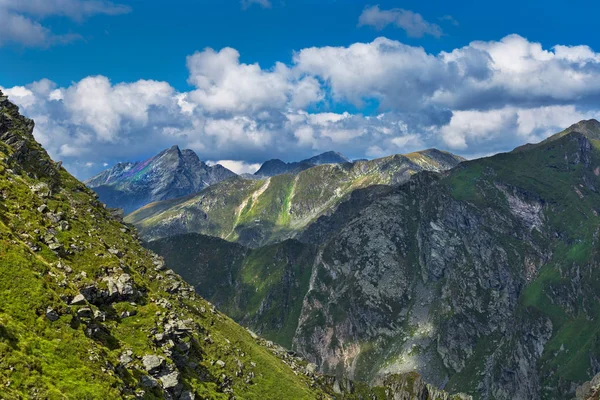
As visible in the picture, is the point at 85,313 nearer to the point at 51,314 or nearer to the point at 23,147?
the point at 51,314

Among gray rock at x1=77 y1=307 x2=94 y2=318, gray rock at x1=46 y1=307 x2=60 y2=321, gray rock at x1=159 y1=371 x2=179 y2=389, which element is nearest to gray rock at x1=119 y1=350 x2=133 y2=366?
gray rock at x1=159 y1=371 x2=179 y2=389

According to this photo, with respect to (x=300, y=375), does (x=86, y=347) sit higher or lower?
higher

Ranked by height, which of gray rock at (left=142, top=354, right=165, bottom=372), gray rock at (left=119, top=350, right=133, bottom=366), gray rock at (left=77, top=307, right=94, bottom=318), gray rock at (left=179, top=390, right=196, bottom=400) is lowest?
gray rock at (left=179, top=390, right=196, bottom=400)

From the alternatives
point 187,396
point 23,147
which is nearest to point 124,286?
point 187,396

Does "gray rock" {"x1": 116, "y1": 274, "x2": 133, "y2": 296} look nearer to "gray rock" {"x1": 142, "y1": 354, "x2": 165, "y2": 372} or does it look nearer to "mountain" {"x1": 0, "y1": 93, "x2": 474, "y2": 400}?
"mountain" {"x1": 0, "y1": 93, "x2": 474, "y2": 400}

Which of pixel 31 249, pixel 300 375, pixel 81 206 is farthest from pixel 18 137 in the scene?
pixel 300 375

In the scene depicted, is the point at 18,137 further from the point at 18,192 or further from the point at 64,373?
the point at 64,373

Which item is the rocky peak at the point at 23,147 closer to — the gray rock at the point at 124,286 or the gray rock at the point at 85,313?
the gray rock at the point at 124,286

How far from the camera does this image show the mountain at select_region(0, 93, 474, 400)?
62344 millimetres

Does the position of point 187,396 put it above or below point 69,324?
below

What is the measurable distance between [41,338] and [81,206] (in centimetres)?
7963

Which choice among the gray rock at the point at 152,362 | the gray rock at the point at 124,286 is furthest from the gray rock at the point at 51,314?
the gray rock at the point at 124,286

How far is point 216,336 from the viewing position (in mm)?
139375

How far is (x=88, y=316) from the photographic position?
7594 cm
